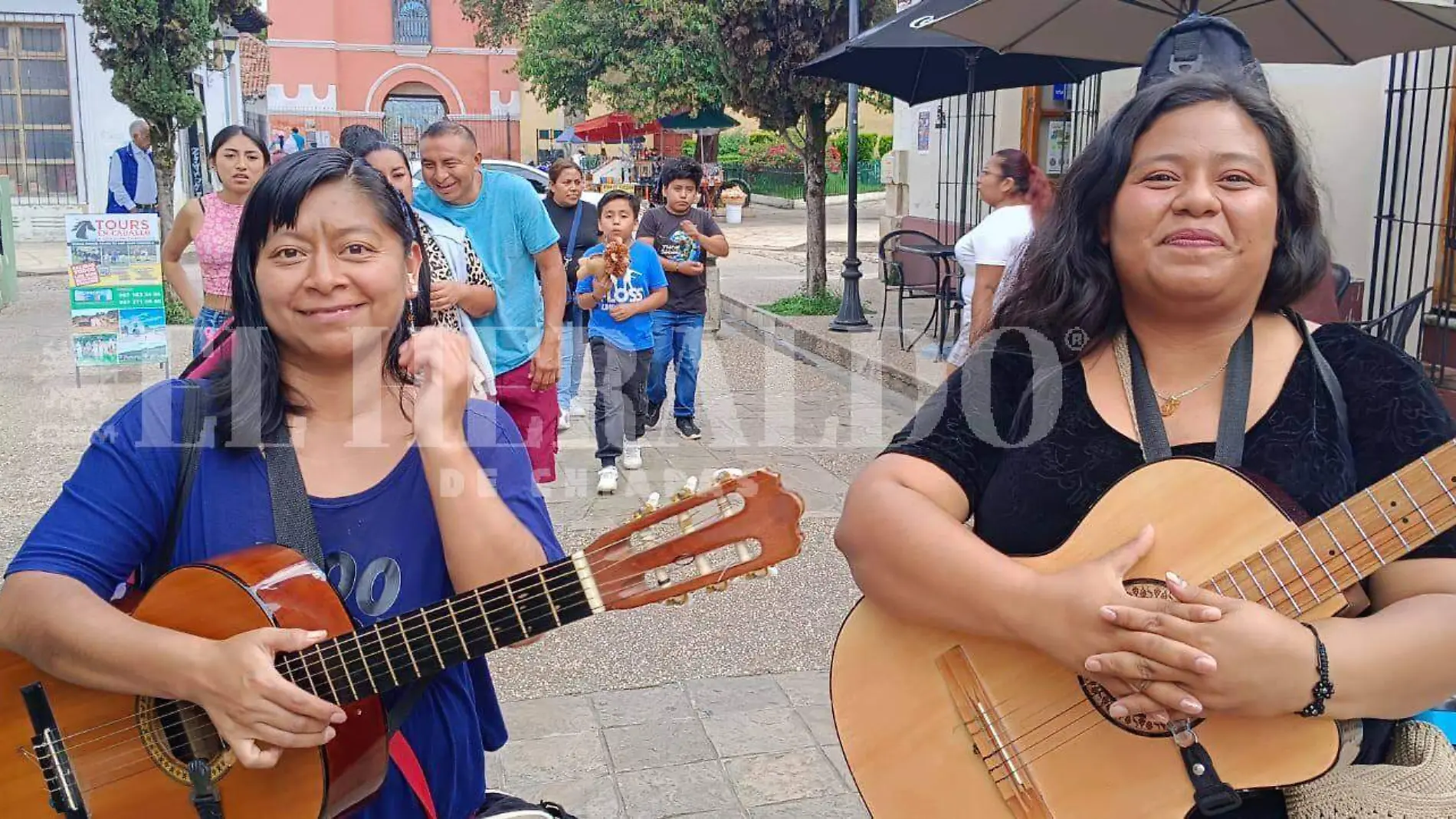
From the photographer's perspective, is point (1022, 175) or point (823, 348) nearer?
point (1022, 175)

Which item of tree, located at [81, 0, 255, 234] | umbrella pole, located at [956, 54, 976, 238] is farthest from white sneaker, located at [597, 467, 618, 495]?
tree, located at [81, 0, 255, 234]

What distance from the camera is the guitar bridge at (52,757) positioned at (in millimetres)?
1931

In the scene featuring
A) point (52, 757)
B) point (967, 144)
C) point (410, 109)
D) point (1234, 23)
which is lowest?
point (52, 757)

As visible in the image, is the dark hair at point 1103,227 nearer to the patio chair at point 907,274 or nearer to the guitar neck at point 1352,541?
the guitar neck at point 1352,541

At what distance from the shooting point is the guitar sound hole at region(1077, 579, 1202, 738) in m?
1.74

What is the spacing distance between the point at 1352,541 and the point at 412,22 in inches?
2024

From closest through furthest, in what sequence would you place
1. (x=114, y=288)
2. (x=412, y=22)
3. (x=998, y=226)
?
1. (x=998, y=226)
2. (x=114, y=288)
3. (x=412, y=22)

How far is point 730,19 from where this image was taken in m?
12.2

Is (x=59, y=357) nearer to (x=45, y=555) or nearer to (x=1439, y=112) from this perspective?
(x=45, y=555)

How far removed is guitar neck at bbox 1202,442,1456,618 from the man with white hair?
12941 mm

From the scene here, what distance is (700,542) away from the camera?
169 cm

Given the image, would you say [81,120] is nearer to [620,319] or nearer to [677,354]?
[677,354]

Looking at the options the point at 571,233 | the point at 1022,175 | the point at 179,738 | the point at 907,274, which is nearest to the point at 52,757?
the point at 179,738

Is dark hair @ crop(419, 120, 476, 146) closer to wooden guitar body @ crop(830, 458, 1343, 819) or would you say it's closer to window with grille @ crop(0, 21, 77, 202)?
wooden guitar body @ crop(830, 458, 1343, 819)
